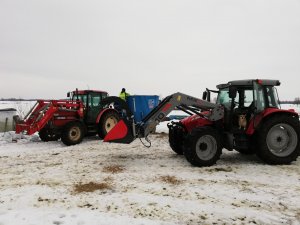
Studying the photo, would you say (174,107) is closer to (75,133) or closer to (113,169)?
(113,169)

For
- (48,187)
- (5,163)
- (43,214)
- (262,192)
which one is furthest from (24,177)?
(262,192)

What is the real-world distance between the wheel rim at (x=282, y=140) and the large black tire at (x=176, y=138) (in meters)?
2.28

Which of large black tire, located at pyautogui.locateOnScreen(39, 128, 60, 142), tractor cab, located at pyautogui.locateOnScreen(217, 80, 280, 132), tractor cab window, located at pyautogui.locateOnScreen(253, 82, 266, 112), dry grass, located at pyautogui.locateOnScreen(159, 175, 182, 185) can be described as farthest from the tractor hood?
large black tire, located at pyautogui.locateOnScreen(39, 128, 60, 142)

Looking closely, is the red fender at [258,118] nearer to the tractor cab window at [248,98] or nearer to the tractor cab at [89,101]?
the tractor cab window at [248,98]

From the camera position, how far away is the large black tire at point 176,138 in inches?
365

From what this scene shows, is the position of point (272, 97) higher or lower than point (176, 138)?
higher

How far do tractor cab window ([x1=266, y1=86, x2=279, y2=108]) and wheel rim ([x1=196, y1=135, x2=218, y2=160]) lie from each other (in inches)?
72.6

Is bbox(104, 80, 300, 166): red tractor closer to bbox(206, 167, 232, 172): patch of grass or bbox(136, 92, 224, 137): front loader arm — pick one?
bbox(136, 92, 224, 137): front loader arm

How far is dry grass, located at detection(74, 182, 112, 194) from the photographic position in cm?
616

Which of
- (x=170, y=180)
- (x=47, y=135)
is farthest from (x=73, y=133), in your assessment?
(x=170, y=180)

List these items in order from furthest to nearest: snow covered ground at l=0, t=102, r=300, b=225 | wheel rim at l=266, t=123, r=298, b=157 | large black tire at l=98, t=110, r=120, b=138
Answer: large black tire at l=98, t=110, r=120, b=138, wheel rim at l=266, t=123, r=298, b=157, snow covered ground at l=0, t=102, r=300, b=225

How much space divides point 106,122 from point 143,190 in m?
7.76

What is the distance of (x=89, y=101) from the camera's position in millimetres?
13828

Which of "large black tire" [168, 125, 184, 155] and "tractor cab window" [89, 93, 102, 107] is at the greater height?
"tractor cab window" [89, 93, 102, 107]
